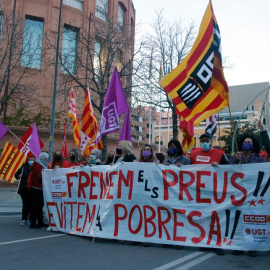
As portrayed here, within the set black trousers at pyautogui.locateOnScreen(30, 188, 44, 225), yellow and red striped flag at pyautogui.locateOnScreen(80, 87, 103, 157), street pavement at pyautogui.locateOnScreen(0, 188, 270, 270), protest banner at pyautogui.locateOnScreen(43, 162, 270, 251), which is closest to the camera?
street pavement at pyautogui.locateOnScreen(0, 188, 270, 270)

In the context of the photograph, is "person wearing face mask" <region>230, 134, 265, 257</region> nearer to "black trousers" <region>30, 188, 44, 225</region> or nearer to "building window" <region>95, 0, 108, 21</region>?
"black trousers" <region>30, 188, 44, 225</region>

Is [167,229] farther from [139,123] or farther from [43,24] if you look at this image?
[139,123]

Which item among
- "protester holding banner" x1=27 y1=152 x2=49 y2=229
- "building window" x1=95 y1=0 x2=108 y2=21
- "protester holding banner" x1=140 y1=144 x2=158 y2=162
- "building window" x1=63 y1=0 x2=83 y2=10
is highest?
"building window" x1=63 y1=0 x2=83 y2=10

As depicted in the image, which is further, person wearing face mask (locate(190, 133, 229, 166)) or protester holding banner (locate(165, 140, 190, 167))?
protester holding banner (locate(165, 140, 190, 167))

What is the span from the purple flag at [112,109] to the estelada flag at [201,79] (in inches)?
84.9

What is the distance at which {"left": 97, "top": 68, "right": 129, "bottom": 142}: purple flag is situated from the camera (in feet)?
29.9

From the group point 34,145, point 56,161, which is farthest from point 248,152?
point 34,145

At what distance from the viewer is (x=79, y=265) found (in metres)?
4.91

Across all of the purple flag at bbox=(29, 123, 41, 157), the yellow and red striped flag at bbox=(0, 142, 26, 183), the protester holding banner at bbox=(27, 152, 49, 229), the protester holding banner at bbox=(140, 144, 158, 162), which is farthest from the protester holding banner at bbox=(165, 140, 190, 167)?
the yellow and red striped flag at bbox=(0, 142, 26, 183)

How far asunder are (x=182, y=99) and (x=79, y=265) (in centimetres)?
373

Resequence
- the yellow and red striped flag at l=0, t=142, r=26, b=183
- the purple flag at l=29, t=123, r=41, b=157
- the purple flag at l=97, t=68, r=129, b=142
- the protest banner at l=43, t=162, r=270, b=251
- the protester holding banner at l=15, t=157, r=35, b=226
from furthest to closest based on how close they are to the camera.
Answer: the yellow and red striped flag at l=0, t=142, r=26, b=183, the purple flag at l=29, t=123, r=41, b=157, the purple flag at l=97, t=68, r=129, b=142, the protester holding banner at l=15, t=157, r=35, b=226, the protest banner at l=43, t=162, r=270, b=251

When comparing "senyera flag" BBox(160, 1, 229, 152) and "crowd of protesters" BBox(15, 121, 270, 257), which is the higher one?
"senyera flag" BBox(160, 1, 229, 152)

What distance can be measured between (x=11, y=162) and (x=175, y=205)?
24.2 ft

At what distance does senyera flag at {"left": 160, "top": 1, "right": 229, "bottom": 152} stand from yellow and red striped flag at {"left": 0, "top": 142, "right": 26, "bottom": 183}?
6503mm
